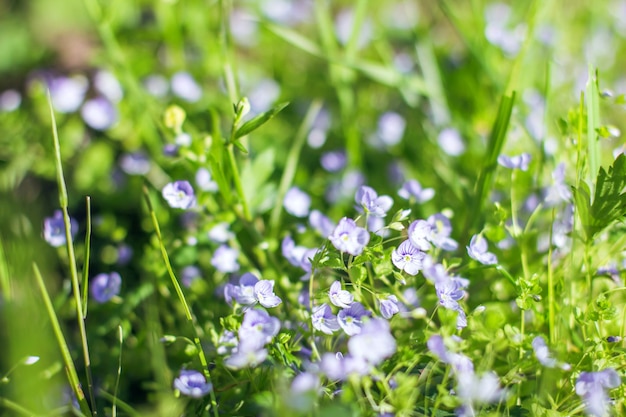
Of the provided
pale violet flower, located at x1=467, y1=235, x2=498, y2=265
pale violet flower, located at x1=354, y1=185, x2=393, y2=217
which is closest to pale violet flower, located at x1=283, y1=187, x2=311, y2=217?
pale violet flower, located at x1=354, y1=185, x2=393, y2=217

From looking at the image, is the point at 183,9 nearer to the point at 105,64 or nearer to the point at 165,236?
the point at 105,64

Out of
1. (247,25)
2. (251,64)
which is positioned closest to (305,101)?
(251,64)

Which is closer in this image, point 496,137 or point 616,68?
point 496,137

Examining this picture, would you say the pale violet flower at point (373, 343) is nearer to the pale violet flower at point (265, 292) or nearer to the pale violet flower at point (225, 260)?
the pale violet flower at point (265, 292)

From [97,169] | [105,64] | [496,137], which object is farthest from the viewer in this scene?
[105,64]

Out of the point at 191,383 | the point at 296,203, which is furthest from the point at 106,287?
the point at 296,203

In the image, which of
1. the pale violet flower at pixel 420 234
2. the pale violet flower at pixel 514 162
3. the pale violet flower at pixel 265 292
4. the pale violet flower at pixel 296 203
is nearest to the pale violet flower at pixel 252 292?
the pale violet flower at pixel 265 292
